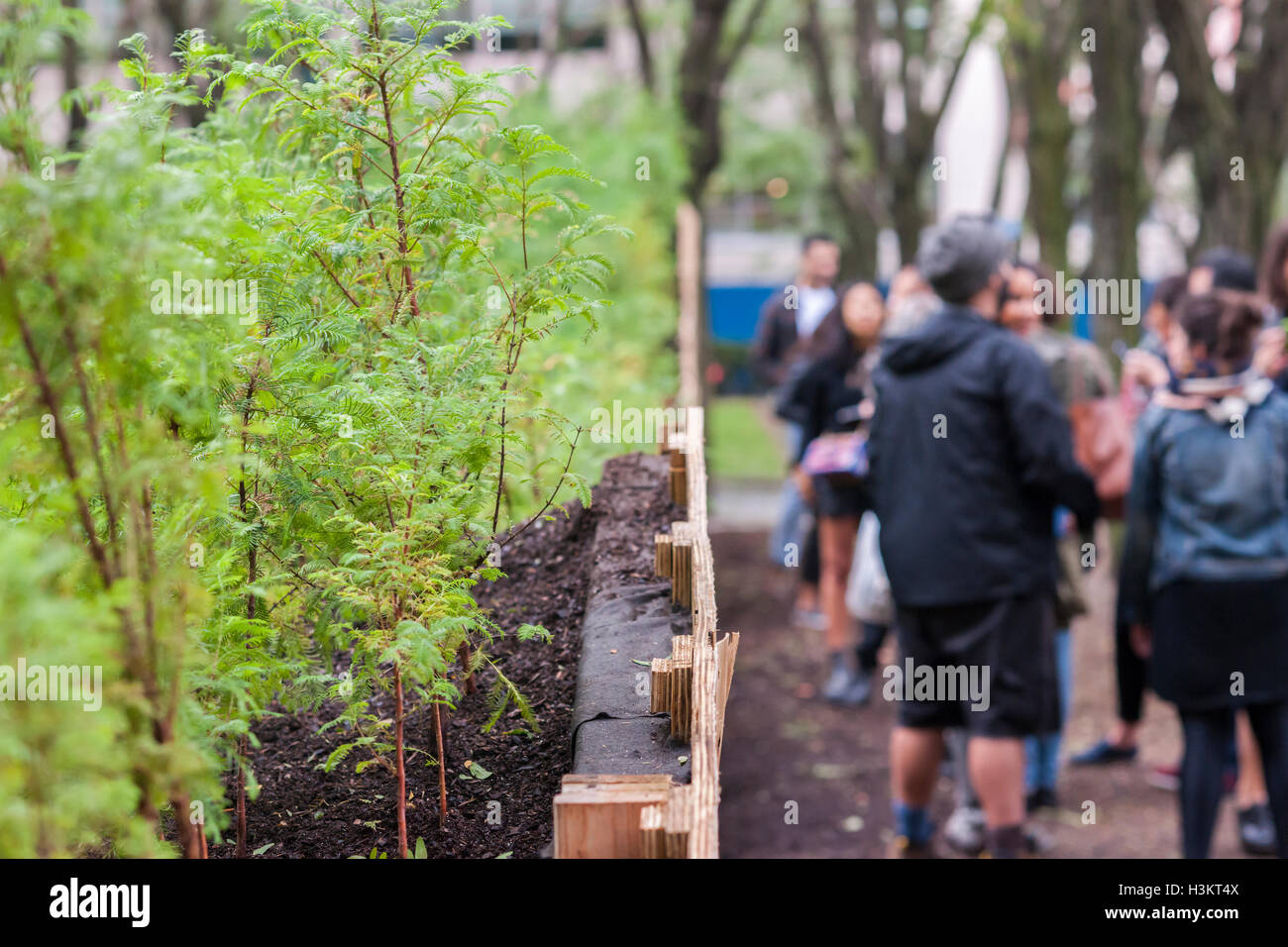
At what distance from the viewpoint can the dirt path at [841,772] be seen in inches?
248

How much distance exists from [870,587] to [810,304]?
9.69 feet

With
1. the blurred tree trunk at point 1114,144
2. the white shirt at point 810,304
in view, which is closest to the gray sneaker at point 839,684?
the white shirt at point 810,304

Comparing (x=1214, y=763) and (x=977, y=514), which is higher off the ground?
(x=977, y=514)

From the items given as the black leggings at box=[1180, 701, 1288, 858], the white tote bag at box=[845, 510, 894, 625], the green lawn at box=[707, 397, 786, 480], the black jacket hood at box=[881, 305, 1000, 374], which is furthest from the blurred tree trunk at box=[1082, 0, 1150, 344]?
the black leggings at box=[1180, 701, 1288, 858]

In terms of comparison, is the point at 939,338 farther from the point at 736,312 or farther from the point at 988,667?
the point at 736,312

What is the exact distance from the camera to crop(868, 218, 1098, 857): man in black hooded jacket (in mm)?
4727

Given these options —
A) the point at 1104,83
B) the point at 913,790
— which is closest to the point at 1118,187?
the point at 1104,83

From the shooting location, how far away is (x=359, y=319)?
270cm

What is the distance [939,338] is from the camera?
493 cm

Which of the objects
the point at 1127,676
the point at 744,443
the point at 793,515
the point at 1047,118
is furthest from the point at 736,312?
the point at 1127,676

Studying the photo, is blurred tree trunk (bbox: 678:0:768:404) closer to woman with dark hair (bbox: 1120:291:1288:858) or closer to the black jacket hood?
the black jacket hood

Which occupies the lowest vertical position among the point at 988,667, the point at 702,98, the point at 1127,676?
the point at 1127,676

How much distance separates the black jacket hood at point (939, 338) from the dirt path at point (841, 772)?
1.63 meters
